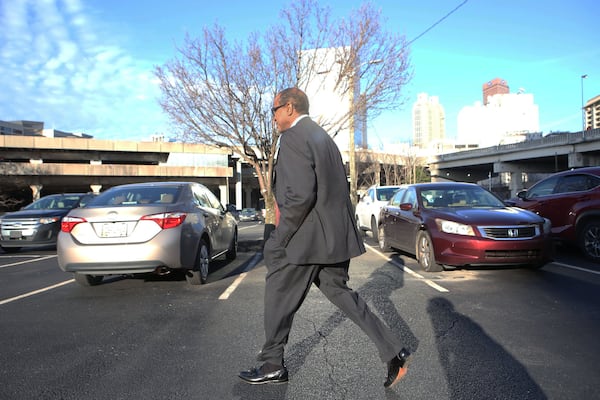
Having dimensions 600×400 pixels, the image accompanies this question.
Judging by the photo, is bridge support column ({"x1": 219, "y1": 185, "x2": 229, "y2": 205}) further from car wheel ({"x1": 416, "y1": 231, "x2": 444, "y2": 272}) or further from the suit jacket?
the suit jacket

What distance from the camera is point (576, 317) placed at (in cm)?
447

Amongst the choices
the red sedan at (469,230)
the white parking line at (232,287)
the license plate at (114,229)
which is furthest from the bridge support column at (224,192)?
the license plate at (114,229)

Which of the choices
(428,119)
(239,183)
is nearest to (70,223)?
(239,183)

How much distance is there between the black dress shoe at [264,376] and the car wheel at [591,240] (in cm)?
721

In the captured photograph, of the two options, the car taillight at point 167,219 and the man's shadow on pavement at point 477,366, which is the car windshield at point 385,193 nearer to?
the car taillight at point 167,219

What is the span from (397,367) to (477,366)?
79 cm

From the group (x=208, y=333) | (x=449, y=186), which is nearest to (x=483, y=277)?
(x=449, y=186)

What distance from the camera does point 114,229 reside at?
5.53m

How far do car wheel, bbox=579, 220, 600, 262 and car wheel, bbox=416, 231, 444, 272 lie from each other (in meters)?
3.06

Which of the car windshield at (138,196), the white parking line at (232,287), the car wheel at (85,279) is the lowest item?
the white parking line at (232,287)

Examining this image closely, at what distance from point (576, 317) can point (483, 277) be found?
221cm

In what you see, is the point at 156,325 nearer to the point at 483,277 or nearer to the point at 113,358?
the point at 113,358

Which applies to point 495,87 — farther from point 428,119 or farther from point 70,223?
point 70,223

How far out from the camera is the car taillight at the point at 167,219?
5609 millimetres
